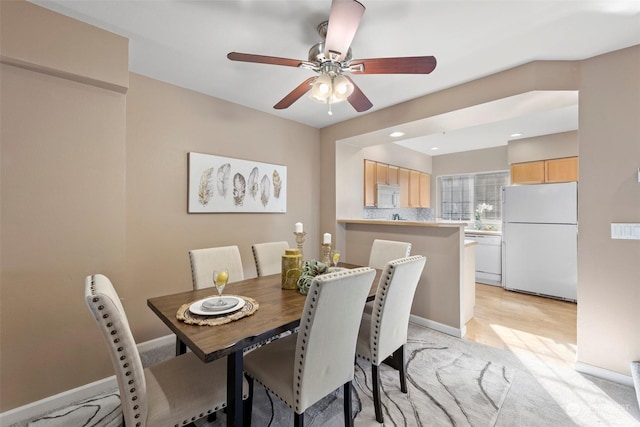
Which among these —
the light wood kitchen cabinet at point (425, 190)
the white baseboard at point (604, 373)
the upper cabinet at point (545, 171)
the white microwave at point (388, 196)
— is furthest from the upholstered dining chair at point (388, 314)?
the light wood kitchen cabinet at point (425, 190)

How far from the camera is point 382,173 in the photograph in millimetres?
4688

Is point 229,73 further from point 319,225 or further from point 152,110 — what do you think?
point 319,225

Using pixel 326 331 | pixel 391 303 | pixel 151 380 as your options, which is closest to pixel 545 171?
pixel 391 303

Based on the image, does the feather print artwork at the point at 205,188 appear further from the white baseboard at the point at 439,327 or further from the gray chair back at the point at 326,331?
the white baseboard at the point at 439,327

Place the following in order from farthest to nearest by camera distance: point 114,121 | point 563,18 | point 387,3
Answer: point 114,121
point 563,18
point 387,3

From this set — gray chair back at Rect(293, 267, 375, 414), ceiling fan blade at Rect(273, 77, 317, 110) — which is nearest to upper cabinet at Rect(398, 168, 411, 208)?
ceiling fan blade at Rect(273, 77, 317, 110)

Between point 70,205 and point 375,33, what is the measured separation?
7.94 feet

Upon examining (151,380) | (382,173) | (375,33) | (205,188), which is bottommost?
(151,380)

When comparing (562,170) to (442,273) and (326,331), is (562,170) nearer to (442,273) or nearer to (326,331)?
(442,273)

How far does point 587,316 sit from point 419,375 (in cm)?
145

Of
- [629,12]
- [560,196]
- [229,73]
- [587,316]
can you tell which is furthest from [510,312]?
[229,73]

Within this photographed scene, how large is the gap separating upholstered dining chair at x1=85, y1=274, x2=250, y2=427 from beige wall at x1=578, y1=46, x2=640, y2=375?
2.69 meters

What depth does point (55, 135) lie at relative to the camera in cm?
181

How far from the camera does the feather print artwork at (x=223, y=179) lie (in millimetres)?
2975
